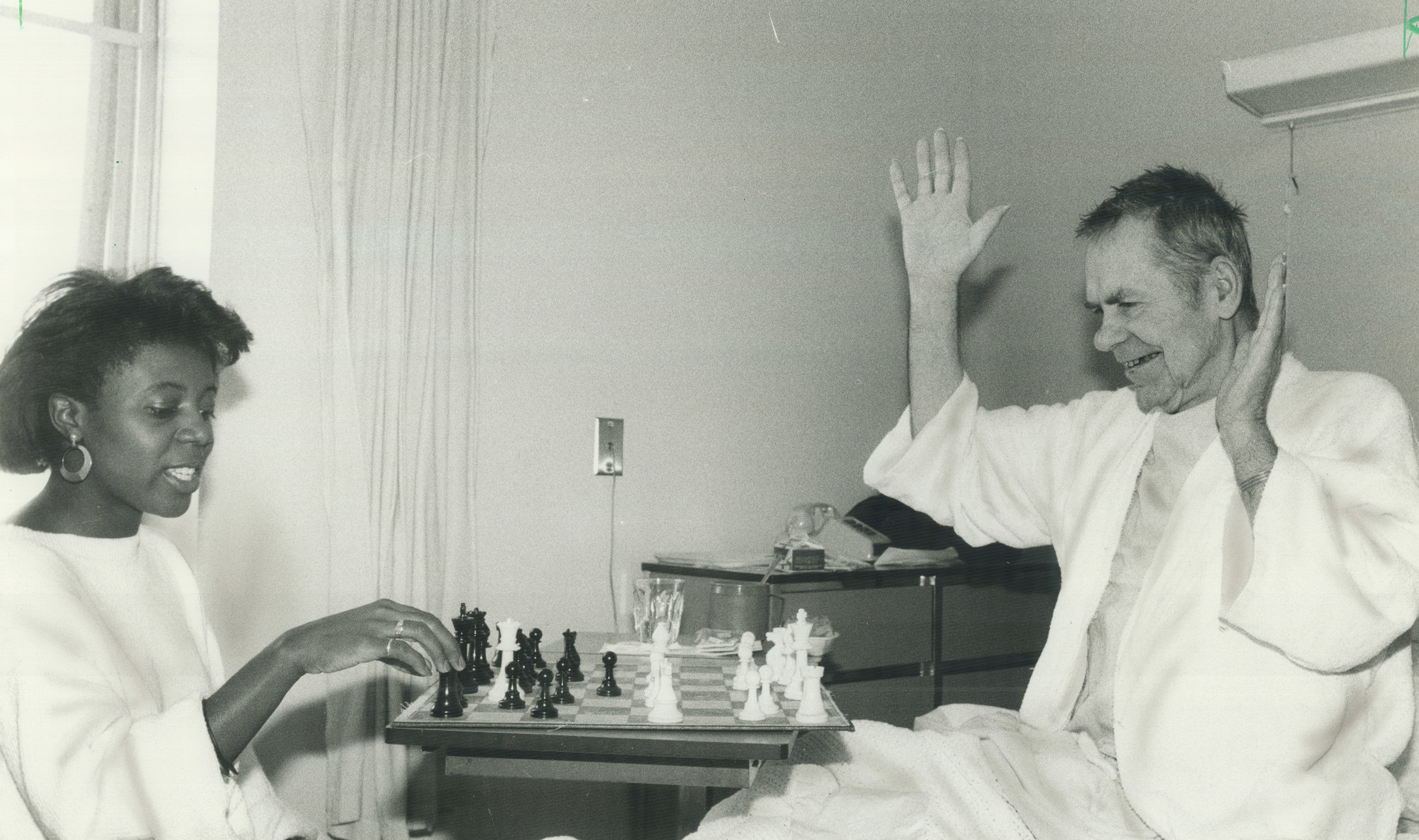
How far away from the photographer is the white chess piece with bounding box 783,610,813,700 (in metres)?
1.96

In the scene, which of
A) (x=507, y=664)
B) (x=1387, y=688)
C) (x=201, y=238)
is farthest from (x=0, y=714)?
(x=1387, y=688)

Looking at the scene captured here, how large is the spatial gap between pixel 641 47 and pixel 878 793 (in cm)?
245

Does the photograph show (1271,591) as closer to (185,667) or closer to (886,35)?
(185,667)

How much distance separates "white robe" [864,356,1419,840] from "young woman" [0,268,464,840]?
1082mm

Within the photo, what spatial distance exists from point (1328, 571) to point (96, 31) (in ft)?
8.08

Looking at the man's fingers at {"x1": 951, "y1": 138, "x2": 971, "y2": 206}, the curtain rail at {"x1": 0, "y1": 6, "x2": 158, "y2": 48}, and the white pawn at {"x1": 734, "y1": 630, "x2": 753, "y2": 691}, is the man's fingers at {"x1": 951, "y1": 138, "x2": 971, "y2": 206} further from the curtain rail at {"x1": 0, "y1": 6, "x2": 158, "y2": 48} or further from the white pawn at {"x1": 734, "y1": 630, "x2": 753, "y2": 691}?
the curtain rail at {"x1": 0, "y1": 6, "x2": 158, "y2": 48}

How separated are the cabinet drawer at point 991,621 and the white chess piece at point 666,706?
6.72 ft

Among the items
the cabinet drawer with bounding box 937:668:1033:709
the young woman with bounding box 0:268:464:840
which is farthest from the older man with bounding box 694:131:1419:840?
the cabinet drawer with bounding box 937:668:1033:709

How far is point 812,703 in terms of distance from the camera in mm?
1806

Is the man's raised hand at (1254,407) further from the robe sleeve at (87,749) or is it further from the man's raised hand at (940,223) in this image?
the robe sleeve at (87,749)

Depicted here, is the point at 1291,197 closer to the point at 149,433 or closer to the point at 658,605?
the point at 658,605

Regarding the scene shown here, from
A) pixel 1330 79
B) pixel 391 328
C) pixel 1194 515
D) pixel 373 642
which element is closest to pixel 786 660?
pixel 1194 515

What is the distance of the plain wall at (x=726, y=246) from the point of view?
2773mm

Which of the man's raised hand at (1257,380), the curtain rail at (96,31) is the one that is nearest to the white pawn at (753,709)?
the man's raised hand at (1257,380)
